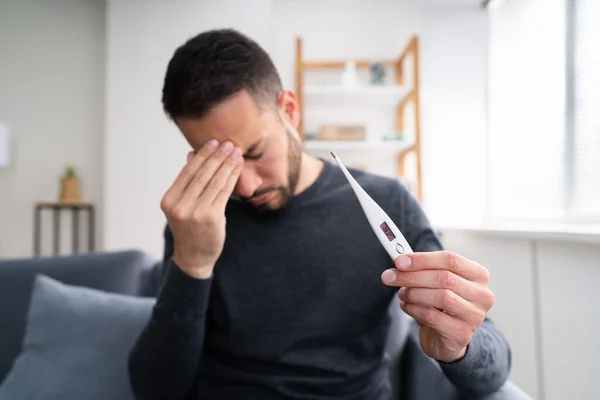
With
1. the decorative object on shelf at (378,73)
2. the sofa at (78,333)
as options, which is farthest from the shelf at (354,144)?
the sofa at (78,333)

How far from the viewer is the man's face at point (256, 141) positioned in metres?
0.61

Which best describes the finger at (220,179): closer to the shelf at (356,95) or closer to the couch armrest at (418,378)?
the couch armrest at (418,378)

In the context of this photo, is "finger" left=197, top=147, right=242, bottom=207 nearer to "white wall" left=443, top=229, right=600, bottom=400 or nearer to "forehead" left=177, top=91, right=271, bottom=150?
"forehead" left=177, top=91, right=271, bottom=150

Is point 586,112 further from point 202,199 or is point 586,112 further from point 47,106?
point 47,106

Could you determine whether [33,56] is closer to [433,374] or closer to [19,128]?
[19,128]

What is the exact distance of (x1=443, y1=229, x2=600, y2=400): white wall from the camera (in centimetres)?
68

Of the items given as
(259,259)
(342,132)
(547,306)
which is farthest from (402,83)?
(259,259)

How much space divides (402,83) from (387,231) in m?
2.16

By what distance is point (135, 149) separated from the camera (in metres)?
2.34

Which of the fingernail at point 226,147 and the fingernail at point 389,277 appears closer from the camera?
the fingernail at point 389,277

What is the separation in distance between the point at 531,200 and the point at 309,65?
1.68m

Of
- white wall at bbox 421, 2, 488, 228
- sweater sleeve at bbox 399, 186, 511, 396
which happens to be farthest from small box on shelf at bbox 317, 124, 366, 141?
sweater sleeve at bbox 399, 186, 511, 396

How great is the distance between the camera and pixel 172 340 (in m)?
0.63

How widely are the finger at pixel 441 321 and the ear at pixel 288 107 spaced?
1.28 ft
